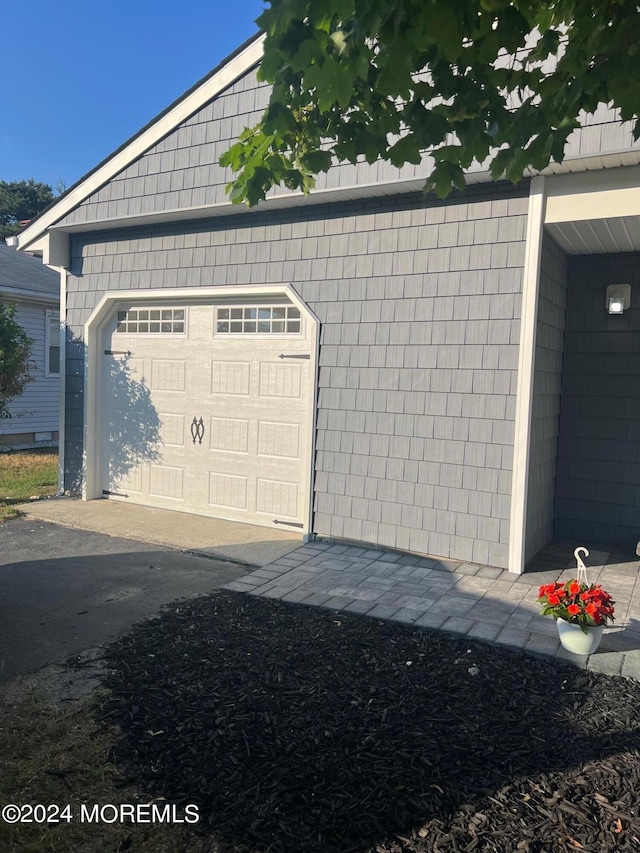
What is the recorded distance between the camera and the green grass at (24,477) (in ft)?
25.7

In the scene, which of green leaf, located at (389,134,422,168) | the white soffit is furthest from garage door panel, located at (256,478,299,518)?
green leaf, located at (389,134,422,168)

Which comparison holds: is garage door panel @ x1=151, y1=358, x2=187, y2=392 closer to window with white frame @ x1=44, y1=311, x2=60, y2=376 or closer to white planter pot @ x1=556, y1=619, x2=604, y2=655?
white planter pot @ x1=556, y1=619, x2=604, y2=655

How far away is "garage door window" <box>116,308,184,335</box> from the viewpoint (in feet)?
23.9

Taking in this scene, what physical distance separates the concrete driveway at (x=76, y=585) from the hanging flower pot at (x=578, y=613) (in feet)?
8.08

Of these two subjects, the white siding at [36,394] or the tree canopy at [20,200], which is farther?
the tree canopy at [20,200]

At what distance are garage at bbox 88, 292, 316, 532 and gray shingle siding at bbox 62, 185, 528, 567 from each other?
13.9 inches

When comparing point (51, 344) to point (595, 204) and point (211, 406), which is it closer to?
point (211, 406)

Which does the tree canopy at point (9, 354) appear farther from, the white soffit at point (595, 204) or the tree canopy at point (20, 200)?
the tree canopy at point (20, 200)

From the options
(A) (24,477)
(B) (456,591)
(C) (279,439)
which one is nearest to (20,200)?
(A) (24,477)

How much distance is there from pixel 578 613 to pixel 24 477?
8.11m

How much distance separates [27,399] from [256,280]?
8.50 metres

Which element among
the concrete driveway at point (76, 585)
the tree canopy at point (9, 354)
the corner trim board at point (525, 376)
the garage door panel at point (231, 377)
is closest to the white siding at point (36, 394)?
the tree canopy at point (9, 354)

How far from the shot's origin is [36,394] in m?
13.3

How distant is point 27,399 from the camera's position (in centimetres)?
1307
